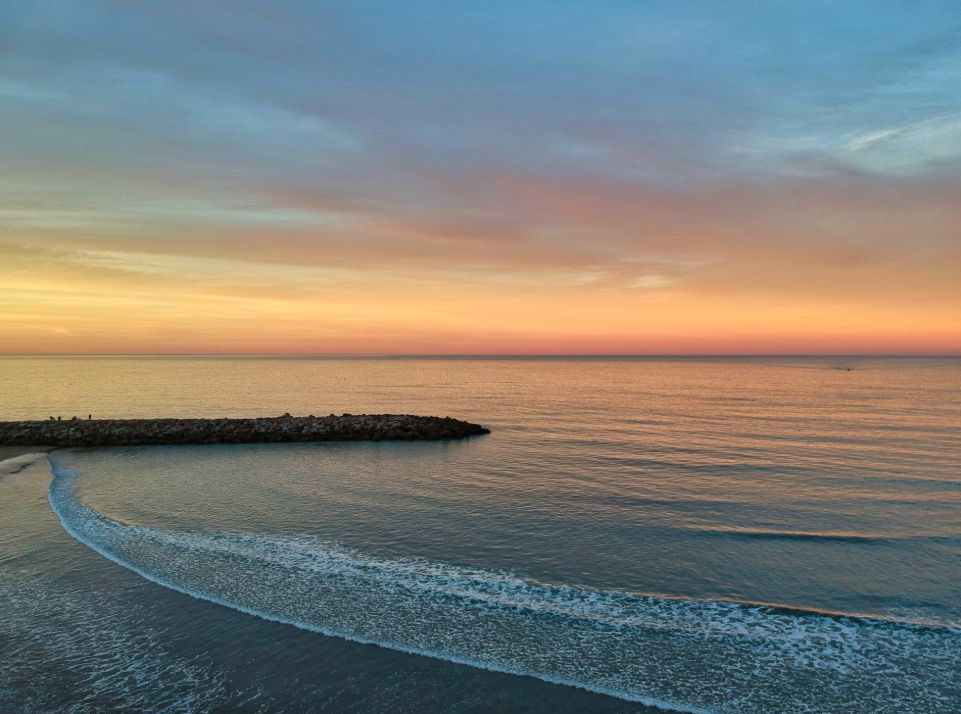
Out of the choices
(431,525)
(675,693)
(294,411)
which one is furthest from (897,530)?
(294,411)

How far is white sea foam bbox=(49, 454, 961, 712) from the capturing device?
9.91 meters

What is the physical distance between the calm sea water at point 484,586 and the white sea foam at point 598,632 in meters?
0.06

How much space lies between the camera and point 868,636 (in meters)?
11.8

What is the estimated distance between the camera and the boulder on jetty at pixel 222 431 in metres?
38.2

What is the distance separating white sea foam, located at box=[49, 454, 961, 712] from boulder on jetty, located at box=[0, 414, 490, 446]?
78.8ft

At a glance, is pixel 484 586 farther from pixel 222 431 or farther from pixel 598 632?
pixel 222 431

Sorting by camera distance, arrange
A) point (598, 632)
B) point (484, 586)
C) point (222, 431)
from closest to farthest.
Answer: point (598, 632) < point (484, 586) < point (222, 431)

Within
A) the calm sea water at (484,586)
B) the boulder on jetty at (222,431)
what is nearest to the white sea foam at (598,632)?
the calm sea water at (484,586)

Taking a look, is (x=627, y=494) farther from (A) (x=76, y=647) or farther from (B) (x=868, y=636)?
(A) (x=76, y=647)

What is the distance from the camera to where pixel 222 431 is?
131ft

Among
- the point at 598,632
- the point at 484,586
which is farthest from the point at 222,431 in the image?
the point at 598,632

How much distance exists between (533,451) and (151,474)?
→ 20417 millimetres

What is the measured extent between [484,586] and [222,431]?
31.6 meters

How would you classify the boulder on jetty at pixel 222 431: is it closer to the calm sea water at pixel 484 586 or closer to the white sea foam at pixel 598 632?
the calm sea water at pixel 484 586
